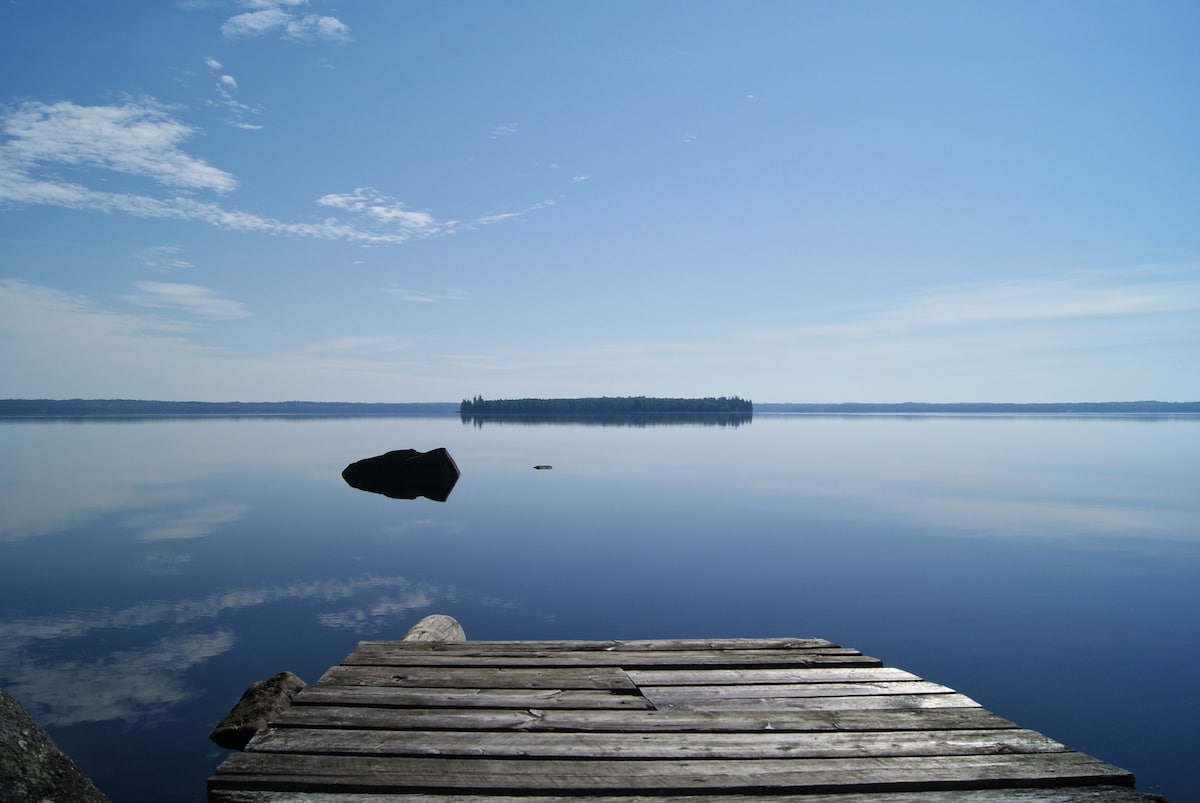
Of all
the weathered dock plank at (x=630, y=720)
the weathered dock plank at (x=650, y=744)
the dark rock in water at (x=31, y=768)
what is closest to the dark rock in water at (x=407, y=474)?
the weathered dock plank at (x=630, y=720)

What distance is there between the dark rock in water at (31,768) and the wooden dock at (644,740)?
110 centimetres

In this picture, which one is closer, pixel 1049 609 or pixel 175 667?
pixel 175 667

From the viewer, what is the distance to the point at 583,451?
63906 millimetres

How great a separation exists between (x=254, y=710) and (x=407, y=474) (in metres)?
28.5

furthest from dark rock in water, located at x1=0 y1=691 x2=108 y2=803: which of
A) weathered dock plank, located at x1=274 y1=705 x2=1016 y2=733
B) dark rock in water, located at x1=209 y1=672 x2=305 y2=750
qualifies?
dark rock in water, located at x1=209 y1=672 x2=305 y2=750

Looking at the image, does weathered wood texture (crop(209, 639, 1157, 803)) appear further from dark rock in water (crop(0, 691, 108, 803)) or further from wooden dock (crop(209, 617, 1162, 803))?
dark rock in water (crop(0, 691, 108, 803))

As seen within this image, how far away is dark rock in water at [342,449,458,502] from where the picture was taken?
118ft

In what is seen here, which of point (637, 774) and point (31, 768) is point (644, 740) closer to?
point (637, 774)

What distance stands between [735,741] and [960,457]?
5903 cm

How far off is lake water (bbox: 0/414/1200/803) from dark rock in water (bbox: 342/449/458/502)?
224 centimetres

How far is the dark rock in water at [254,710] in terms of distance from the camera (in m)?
8.93

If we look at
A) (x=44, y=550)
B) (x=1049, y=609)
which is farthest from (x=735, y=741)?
(x=44, y=550)

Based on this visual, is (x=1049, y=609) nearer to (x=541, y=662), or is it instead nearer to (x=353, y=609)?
(x=541, y=662)

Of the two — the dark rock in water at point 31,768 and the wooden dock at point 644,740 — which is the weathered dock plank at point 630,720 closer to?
the wooden dock at point 644,740
